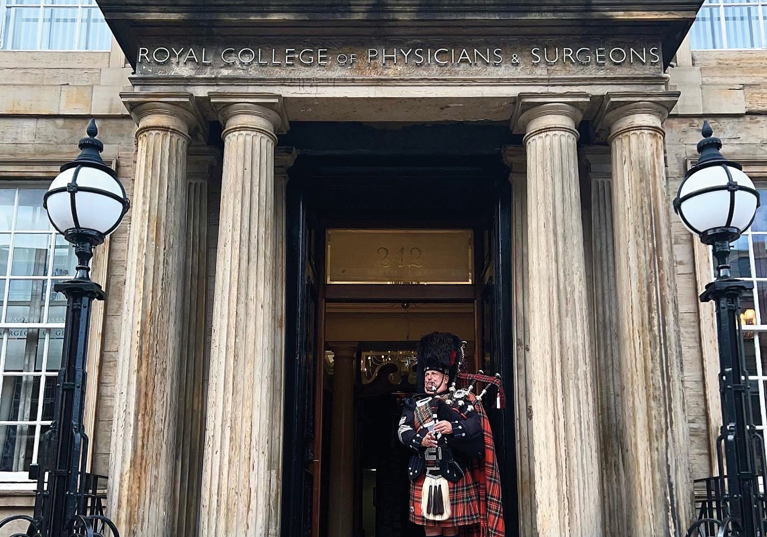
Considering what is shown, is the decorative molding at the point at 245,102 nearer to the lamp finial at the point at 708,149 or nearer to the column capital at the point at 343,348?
the lamp finial at the point at 708,149

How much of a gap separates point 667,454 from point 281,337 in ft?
13.7

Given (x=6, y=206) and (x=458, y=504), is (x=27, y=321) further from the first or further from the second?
(x=458, y=504)

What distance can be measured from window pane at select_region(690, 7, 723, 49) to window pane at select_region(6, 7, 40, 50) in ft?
25.4

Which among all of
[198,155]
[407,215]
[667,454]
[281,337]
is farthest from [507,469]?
[198,155]

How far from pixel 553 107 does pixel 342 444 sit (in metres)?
8.16

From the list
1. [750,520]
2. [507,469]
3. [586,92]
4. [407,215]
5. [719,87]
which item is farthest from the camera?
[407,215]

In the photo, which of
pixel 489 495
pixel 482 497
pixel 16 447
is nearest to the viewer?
pixel 489 495

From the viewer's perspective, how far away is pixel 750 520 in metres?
6.26

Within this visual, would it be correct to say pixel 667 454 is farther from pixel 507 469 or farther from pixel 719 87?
pixel 719 87

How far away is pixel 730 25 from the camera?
1145cm

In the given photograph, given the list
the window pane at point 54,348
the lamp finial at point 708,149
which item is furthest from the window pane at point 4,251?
the lamp finial at point 708,149

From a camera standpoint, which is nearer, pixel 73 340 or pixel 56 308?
pixel 73 340

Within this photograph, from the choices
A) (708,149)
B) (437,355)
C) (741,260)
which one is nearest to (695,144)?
(741,260)

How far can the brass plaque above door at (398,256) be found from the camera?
13242mm
